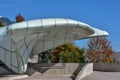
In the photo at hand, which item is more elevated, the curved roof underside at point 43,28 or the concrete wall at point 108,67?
the curved roof underside at point 43,28

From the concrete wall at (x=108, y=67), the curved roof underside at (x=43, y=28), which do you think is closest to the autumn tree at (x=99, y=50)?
the concrete wall at (x=108, y=67)

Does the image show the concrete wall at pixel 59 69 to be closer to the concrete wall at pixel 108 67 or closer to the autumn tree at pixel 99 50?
the concrete wall at pixel 108 67

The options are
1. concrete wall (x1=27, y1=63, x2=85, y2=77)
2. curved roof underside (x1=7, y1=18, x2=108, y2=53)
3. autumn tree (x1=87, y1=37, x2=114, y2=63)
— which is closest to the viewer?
curved roof underside (x1=7, y1=18, x2=108, y2=53)

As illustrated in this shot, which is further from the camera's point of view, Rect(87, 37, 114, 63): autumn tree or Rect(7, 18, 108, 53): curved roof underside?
Rect(87, 37, 114, 63): autumn tree

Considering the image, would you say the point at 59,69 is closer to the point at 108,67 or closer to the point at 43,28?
the point at 108,67

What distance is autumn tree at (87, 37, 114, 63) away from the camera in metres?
69.5

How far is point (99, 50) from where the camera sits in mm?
71125

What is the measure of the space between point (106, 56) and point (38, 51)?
29.1m

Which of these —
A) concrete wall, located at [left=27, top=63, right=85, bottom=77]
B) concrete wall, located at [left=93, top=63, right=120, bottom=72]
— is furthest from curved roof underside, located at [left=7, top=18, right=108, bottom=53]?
concrete wall, located at [left=93, top=63, right=120, bottom=72]

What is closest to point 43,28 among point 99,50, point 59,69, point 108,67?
point 59,69

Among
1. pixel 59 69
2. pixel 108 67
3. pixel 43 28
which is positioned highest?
pixel 43 28

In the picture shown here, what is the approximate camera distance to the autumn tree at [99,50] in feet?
228

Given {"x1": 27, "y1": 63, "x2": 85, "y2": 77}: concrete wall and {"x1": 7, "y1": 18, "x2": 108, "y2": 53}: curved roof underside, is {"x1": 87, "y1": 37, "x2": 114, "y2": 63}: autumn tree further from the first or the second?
{"x1": 7, "y1": 18, "x2": 108, "y2": 53}: curved roof underside

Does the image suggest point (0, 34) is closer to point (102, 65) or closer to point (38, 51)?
point (38, 51)
